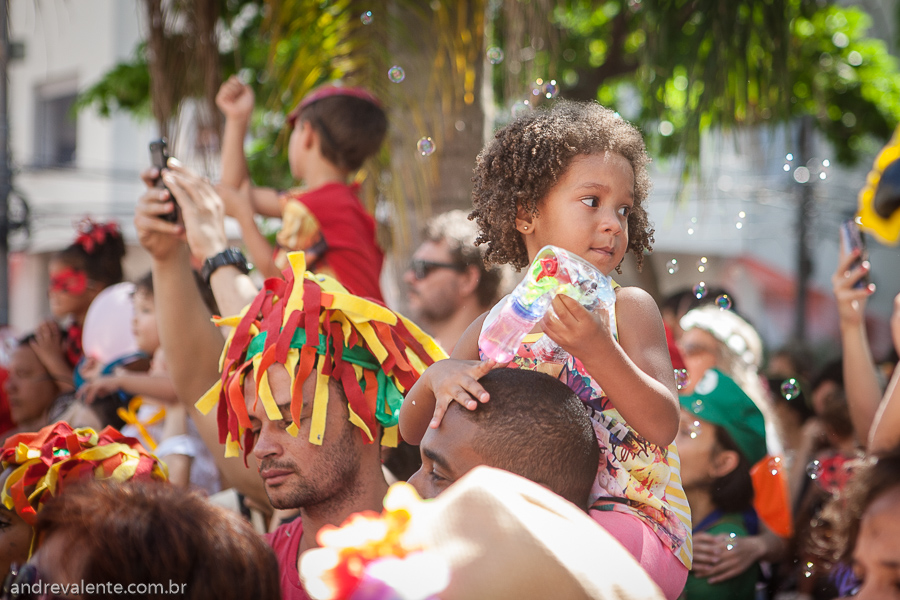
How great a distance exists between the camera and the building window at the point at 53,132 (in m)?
17.3

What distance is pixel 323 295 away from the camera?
2146 mm

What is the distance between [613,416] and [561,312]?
0.37 m

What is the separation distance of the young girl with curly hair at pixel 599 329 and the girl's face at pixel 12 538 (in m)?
1.06

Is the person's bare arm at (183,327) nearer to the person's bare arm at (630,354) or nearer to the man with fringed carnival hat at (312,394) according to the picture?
the man with fringed carnival hat at (312,394)

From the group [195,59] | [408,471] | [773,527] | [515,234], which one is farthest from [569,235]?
[195,59]

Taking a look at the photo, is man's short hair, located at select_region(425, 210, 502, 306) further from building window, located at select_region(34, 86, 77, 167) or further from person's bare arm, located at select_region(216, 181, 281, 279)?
building window, located at select_region(34, 86, 77, 167)

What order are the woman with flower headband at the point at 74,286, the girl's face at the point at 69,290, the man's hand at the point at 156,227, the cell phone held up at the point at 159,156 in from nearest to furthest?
the man's hand at the point at 156,227
the cell phone held up at the point at 159,156
the woman with flower headband at the point at 74,286
the girl's face at the point at 69,290

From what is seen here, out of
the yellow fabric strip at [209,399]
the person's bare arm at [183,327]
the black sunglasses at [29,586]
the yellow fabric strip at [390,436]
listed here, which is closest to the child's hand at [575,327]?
the yellow fabric strip at [390,436]

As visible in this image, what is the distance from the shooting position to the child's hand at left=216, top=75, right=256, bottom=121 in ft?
11.3

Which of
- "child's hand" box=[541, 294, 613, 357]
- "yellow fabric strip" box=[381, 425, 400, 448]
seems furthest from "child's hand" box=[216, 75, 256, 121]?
"child's hand" box=[541, 294, 613, 357]

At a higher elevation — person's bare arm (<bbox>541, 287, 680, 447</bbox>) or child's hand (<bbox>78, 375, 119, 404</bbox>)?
person's bare arm (<bbox>541, 287, 680, 447</bbox>)

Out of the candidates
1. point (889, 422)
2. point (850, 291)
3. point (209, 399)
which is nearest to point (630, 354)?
point (889, 422)

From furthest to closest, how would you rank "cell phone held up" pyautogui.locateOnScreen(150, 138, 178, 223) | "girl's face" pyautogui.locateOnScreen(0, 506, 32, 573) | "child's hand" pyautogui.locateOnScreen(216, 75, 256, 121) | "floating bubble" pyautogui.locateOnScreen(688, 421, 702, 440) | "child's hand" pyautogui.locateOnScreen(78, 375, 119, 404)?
"child's hand" pyautogui.locateOnScreen(78, 375, 119, 404) < "child's hand" pyautogui.locateOnScreen(216, 75, 256, 121) < "floating bubble" pyautogui.locateOnScreen(688, 421, 702, 440) < "cell phone held up" pyautogui.locateOnScreen(150, 138, 178, 223) < "girl's face" pyautogui.locateOnScreen(0, 506, 32, 573)

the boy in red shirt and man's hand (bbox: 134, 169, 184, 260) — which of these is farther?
the boy in red shirt
